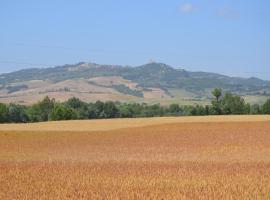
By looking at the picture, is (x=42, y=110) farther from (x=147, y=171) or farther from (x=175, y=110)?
(x=147, y=171)

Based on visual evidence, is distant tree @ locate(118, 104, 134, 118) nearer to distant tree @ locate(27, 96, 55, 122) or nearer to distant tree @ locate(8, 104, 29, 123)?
distant tree @ locate(27, 96, 55, 122)

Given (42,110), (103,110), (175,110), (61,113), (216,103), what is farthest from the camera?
(175,110)

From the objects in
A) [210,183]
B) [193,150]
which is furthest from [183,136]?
[210,183]

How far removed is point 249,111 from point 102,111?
30998 mm

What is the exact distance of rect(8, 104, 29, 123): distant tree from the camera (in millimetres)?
102438

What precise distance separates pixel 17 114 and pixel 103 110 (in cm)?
1912

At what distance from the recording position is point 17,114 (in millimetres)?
105000

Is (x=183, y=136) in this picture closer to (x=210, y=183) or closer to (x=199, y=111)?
(x=210, y=183)

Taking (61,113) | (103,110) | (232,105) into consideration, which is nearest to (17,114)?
(61,113)

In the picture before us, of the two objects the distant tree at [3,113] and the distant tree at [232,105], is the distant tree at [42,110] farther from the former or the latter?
the distant tree at [232,105]

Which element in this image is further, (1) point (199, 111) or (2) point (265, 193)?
(1) point (199, 111)

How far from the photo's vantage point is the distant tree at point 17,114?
10244 centimetres

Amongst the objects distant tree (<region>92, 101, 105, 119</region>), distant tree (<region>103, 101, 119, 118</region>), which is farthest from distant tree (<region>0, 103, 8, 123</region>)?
distant tree (<region>103, 101, 119, 118</region>)

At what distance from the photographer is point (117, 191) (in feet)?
51.5
